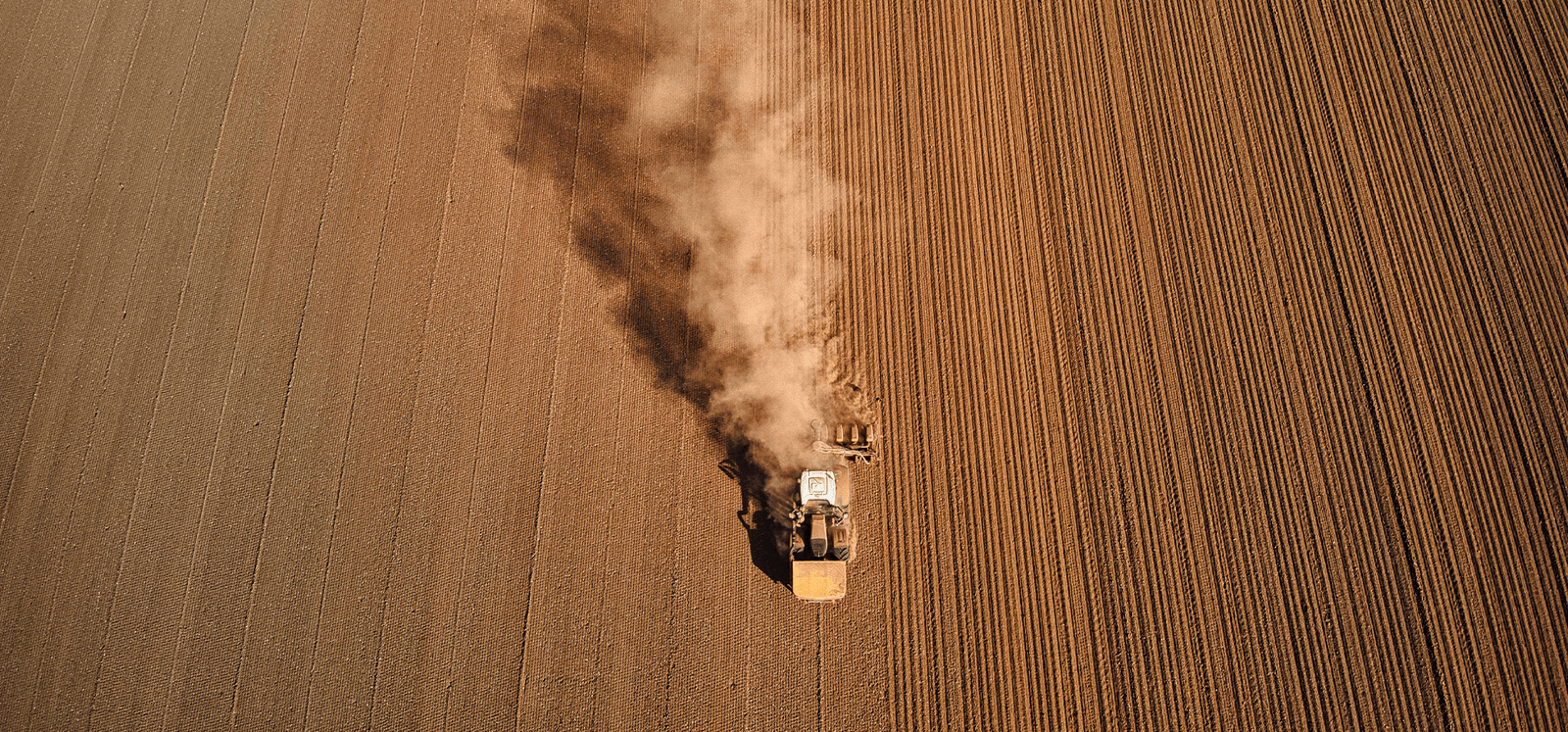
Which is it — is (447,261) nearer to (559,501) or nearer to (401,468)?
(401,468)

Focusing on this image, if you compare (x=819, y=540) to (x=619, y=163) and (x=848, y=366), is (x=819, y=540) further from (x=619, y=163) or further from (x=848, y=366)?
(x=619, y=163)

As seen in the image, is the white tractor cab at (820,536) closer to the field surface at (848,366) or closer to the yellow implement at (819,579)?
the yellow implement at (819,579)

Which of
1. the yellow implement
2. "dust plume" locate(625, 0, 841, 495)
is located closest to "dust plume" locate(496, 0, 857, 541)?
"dust plume" locate(625, 0, 841, 495)

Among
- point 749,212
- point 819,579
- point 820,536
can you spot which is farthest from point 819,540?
point 749,212

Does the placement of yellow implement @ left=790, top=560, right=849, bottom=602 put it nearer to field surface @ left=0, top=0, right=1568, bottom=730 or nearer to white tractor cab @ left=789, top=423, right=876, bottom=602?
white tractor cab @ left=789, top=423, right=876, bottom=602

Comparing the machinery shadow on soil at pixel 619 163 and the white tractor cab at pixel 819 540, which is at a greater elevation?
the machinery shadow on soil at pixel 619 163

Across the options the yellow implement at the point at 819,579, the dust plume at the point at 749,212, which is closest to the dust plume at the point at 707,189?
the dust plume at the point at 749,212
